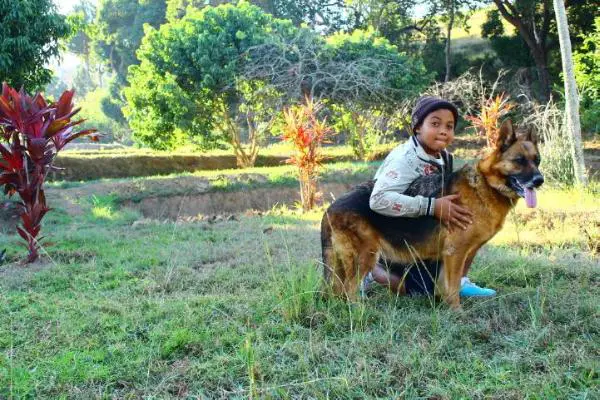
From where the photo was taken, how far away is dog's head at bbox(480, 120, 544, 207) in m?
3.40

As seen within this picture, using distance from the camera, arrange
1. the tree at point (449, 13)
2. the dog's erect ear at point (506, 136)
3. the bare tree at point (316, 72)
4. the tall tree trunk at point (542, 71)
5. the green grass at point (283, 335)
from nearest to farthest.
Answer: the green grass at point (283, 335)
the dog's erect ear at point (506, 136)
the bare tree at point (316, 72)
the tall tree trunk at point (542, 71)
the tree at point (449, 13)

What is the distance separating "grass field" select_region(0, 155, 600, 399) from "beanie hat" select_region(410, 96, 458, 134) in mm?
1288

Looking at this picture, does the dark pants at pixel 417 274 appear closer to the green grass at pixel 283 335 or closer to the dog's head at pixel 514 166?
the green grass at pixel 283 335

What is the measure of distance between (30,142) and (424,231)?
4.63 m

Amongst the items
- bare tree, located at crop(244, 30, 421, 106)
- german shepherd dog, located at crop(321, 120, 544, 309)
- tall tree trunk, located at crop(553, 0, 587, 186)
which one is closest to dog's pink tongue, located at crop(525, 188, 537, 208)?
german shepherd dog, located at crop(321, 120, 544, 309)

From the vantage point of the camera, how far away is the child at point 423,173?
11.6 ft

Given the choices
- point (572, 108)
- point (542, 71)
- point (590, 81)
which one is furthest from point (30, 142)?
point (542, 71)

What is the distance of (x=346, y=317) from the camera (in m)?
3.48

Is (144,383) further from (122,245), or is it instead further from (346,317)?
(122,245)

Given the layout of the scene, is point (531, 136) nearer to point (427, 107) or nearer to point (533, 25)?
point (427, 107)

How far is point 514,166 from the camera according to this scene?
11.4 feet

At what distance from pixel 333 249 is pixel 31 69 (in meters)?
11.4

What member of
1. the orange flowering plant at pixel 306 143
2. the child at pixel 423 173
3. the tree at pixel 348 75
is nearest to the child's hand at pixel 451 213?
the child at pixel 423 173

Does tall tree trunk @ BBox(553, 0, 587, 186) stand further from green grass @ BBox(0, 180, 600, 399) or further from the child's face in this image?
the child's face
